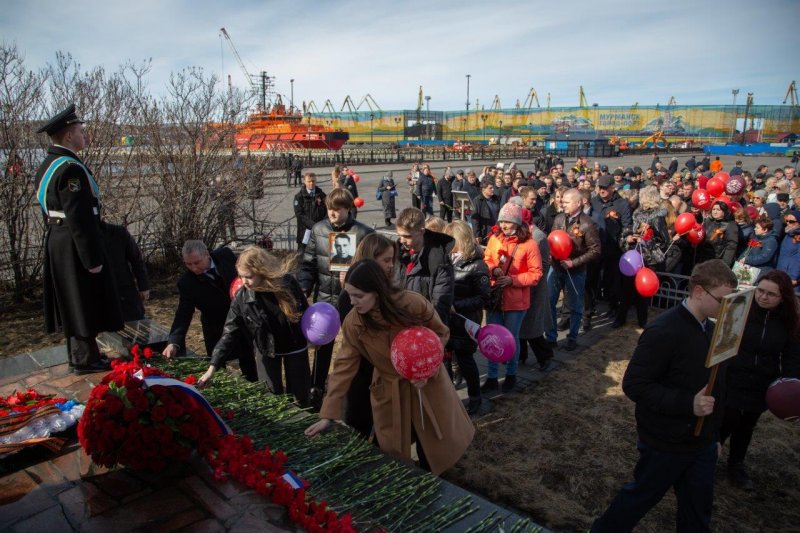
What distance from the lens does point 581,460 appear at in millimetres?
4121

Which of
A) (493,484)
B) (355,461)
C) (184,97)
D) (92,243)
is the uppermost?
(184,97)

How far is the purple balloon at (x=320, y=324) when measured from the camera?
372 centimetres

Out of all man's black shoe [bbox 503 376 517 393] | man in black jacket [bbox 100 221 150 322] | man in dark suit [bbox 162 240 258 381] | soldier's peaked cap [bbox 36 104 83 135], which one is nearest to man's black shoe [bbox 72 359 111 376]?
man in black jacket [bbox 100 221 150 322]

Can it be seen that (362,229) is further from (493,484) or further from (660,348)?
(660,348)

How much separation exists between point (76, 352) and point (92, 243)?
1.02 m

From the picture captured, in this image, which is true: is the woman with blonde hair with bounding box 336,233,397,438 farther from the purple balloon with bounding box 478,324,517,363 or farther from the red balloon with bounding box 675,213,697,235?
the red balloon with bounding box 675,213,697,235

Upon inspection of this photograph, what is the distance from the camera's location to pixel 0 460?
2887mm

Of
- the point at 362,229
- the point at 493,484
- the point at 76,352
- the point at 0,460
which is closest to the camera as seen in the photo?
the point at 0,460

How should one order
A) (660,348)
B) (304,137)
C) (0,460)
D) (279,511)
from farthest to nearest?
(304,137), (0,460), (660,348), (279,511)

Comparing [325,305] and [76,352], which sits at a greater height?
[325,305]

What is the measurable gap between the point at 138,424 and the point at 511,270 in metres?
3.70

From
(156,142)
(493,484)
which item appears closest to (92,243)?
(493,484)

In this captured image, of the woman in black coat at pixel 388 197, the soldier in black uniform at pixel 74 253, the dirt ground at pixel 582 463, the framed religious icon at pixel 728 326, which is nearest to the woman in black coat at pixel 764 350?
the dirt ground at pixel 582 463

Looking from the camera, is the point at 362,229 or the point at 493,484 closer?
the point at 493,484
